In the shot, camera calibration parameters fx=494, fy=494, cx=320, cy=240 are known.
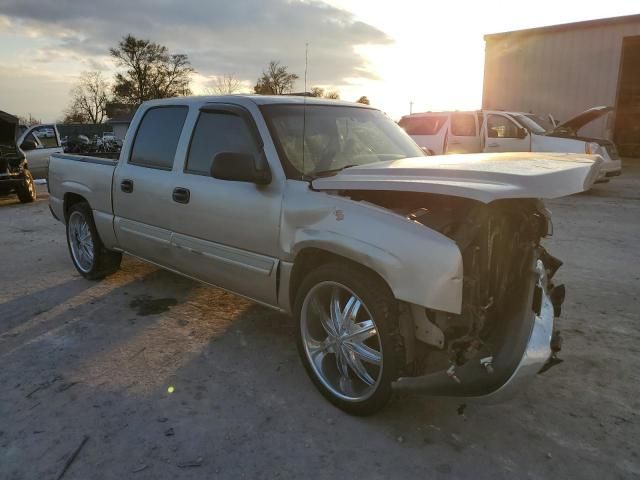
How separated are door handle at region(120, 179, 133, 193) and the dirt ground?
1.07 metres

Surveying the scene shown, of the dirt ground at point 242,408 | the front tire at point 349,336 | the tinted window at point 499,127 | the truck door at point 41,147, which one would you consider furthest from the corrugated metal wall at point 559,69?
the front tire at point 349,336

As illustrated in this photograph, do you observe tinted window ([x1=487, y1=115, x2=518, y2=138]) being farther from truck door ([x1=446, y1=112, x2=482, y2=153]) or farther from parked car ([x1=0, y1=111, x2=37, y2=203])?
parked car ([x1=0, y1=111, x2=37, y2=203])

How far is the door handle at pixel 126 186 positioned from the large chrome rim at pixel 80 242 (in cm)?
111

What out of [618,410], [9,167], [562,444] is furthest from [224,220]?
[9,167]

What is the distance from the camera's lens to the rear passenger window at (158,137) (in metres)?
4.13

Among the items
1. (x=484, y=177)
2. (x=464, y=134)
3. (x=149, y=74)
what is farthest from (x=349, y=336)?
(x=149, y=74)

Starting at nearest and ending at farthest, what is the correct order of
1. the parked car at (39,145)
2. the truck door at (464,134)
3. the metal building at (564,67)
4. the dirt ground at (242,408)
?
the dirt ground at (242,408)
the truck door at (464,134)
the parked car at (39,145)
the metal building at (564,67)

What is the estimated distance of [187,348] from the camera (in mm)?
3729

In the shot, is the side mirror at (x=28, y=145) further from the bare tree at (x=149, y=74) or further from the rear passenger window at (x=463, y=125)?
the bare tree at (x=149, y=74)

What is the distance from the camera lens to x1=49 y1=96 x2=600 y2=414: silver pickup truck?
2.41 m

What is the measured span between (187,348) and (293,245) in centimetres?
132

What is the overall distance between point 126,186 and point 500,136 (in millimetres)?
10212

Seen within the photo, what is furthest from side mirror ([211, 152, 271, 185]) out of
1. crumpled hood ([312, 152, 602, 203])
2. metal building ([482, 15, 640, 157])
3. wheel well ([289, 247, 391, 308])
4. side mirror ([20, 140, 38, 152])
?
metal building ([482, 15, 640, 157])

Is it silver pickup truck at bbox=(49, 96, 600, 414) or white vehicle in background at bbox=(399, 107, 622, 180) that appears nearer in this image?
silver pickup truck at bbox=(49, 96, 600, 414)
